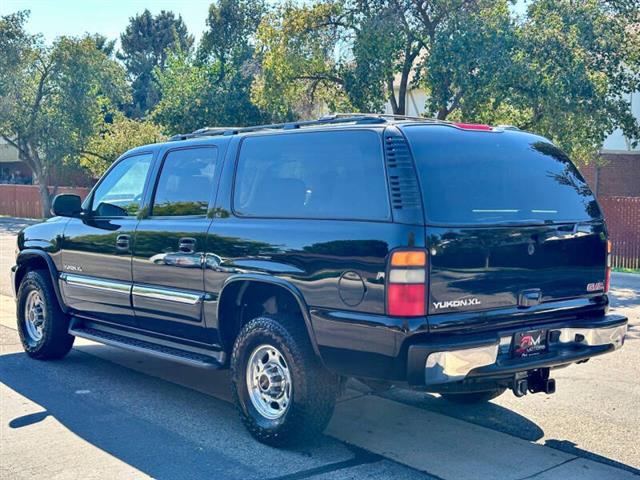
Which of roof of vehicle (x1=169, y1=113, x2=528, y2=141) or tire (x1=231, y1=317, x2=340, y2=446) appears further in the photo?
roof of vehicle (x1=169, y1=113, x2=528, y2=141)

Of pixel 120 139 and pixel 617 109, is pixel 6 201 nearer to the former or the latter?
pixel 120 139

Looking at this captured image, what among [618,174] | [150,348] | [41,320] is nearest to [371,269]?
[150,348]

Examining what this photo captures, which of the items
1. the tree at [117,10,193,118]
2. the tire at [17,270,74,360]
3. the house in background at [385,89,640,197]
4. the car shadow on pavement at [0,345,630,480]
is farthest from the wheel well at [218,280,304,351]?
the tree at [117,10,193,118]

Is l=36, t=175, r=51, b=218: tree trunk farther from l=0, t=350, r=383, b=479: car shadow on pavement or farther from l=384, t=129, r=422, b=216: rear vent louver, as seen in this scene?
l=384, t=129, r=422, b=216: rear vent louver

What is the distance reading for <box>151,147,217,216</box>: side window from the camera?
593cm

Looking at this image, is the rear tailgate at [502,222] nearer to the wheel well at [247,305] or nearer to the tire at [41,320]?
the wheel well at [247,305]

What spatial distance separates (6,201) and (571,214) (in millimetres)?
39016

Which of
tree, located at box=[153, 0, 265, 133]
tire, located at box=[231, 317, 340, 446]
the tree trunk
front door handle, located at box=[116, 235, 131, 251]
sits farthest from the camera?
the tree trunk

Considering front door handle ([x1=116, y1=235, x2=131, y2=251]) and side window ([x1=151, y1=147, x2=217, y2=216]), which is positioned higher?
side window ([x1=151, y1=147, x2=217, y2=216])

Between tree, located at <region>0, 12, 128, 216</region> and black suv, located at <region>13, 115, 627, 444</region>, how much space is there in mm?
29398

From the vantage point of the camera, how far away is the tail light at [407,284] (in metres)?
4.35

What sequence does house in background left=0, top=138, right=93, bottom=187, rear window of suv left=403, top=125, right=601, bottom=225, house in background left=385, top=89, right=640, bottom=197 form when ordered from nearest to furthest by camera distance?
rear window of suv left=403, top=125, right=601, bottom=225
house in background left=385, top=89, right=640, bottom=197
house in background left=0, top=138, right=93, bottom=187

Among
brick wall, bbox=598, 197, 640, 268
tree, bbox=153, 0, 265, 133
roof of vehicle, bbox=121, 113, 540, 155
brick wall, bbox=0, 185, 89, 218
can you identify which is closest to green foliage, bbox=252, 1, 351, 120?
brick wall, bbox=598, 197, 640, 268

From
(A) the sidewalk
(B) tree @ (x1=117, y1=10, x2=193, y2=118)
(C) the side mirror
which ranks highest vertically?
(B) tree @ (x1=117, y1=10, x2=193, y2=118)
